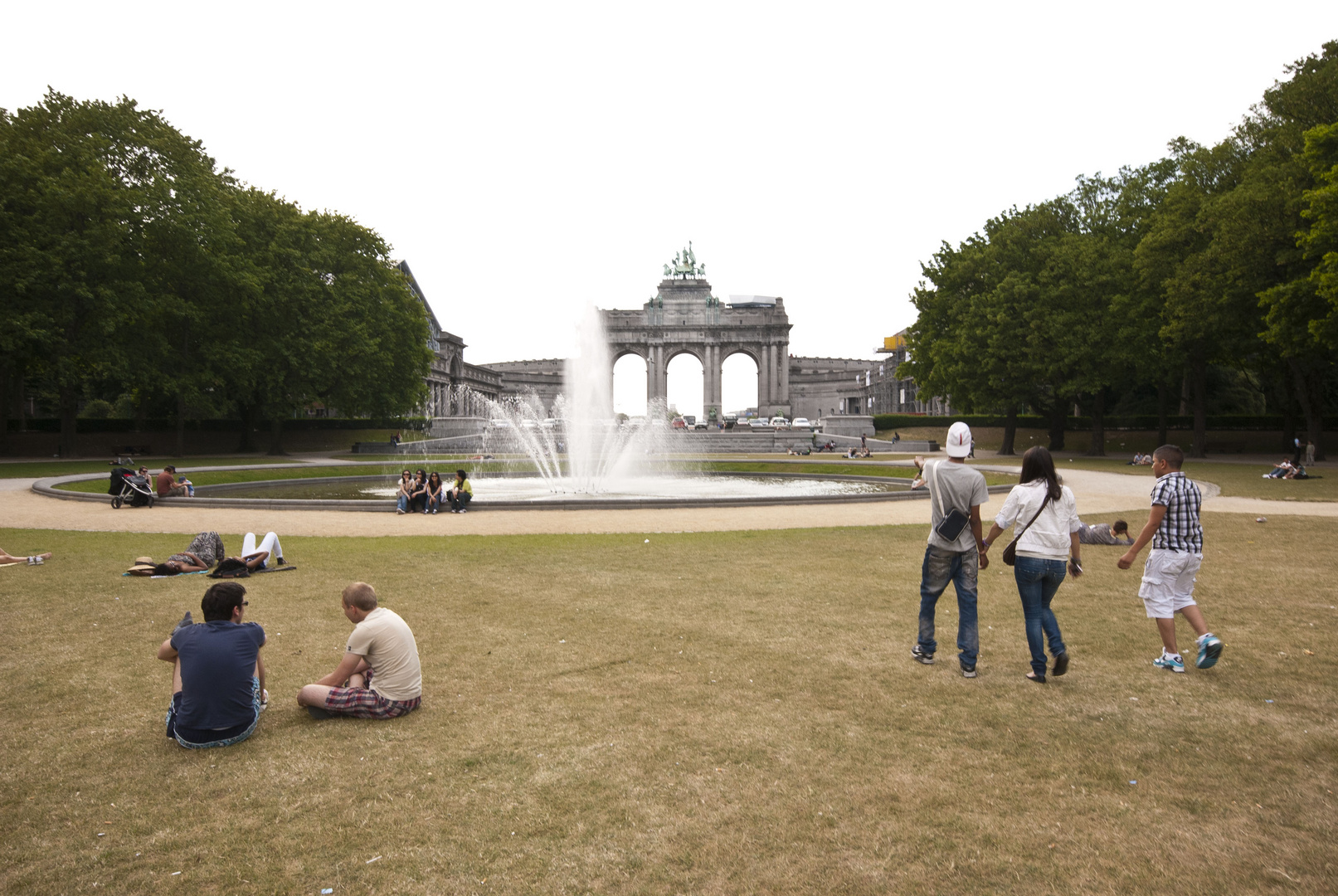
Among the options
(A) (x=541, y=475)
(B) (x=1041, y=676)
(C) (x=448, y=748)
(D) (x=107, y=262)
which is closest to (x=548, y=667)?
(C) (x=448, y=748)

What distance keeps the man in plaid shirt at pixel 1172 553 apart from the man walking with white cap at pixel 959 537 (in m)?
1.31

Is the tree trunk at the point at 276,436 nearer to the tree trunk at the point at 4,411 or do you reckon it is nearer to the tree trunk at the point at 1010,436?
the tree trunk at the point at 4,411

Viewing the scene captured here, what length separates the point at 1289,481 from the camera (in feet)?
79.1

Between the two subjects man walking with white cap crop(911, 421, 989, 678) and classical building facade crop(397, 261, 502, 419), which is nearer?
man walking with white cap crop(911, 421, 989, 678)

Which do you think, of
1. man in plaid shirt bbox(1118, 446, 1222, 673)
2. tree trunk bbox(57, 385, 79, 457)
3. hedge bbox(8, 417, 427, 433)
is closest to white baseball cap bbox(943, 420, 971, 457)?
man in plaid shirt bbox(1118, 446, 1222, 673)

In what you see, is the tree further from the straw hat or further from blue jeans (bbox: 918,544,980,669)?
blue jeans (bbox: 918,544,980,669)

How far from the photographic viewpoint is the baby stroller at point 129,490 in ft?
65.0

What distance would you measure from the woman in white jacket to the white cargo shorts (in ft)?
2.91

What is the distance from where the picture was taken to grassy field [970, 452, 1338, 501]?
2105 centimetres

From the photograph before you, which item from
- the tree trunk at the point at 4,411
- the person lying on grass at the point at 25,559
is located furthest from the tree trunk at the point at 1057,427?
the tree trunk at the point at 4,411

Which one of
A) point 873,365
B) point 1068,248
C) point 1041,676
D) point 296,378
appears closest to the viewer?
point 1041,676

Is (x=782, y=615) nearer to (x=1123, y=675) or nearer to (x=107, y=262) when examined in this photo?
(x=1123, y=675)

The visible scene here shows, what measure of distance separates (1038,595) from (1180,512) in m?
1.53

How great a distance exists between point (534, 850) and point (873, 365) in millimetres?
124669
